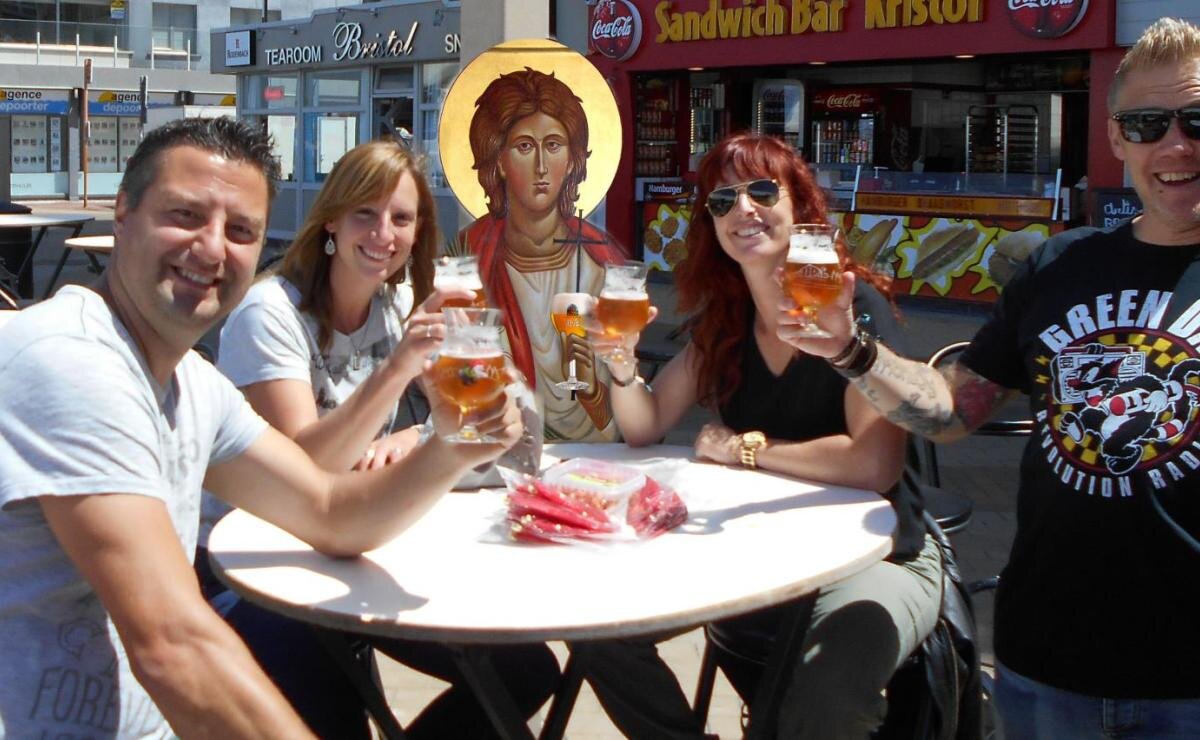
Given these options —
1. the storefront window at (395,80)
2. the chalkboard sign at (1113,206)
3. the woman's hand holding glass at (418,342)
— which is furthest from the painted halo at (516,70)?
the storefront window at (395,80)

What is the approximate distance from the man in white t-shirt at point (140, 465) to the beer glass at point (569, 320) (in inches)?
62.6

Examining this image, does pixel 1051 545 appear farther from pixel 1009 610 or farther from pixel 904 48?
pixel 904 48

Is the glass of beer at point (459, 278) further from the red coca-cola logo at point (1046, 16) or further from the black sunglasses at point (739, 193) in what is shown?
the red coca-cola logo at point (1046, 16)

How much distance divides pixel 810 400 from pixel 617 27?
13.2m

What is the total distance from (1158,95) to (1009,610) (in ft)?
3.03

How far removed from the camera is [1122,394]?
2141 mm

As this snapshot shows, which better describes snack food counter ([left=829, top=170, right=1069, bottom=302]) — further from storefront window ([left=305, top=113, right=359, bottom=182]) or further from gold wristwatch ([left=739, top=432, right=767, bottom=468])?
storefront window ([left=305, top=113, right=359, bottom=182])

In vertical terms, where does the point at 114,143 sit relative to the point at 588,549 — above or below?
above

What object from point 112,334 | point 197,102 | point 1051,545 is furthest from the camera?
point 197,102

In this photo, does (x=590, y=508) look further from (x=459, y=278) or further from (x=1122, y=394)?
(x=1122, y=394)

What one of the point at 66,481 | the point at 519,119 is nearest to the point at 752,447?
the point at 519,119

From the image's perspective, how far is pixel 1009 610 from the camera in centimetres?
230

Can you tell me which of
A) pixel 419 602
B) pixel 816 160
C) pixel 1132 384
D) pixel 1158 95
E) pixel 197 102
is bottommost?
pixel 419 602

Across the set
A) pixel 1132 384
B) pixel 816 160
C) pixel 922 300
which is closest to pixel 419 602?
pixel 1132 384
